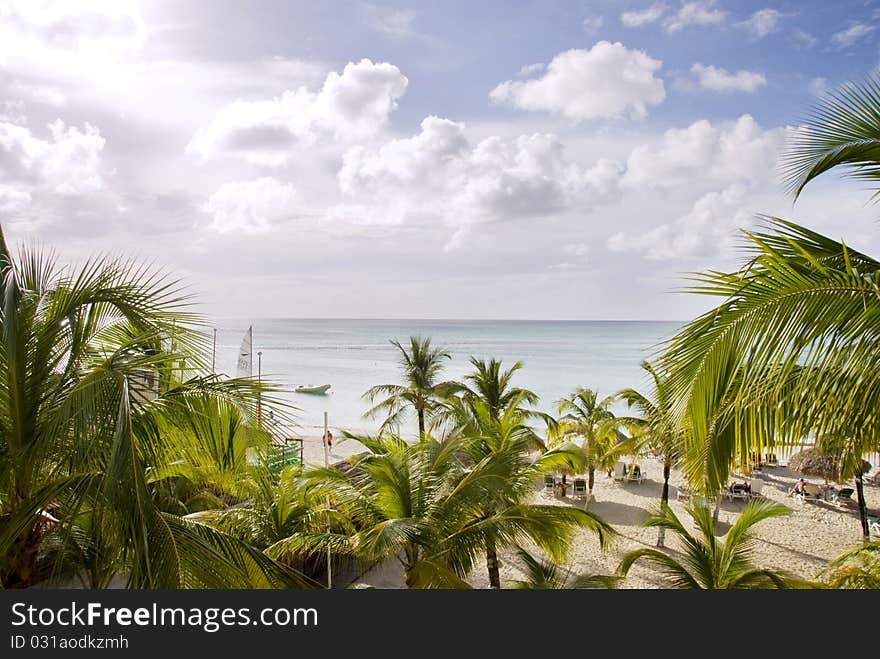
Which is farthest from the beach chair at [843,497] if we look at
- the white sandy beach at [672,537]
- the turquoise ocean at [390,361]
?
the turquoise ocean at [390,361]

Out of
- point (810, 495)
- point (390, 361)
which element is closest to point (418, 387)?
point (810, 495)

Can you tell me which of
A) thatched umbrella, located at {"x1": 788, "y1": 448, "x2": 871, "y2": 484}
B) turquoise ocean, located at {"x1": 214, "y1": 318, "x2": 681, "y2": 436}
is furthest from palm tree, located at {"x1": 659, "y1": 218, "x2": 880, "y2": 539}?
turquoise ocean, located at {"x1": 214, "y1": 318, "x2": 681, "y2": 436}

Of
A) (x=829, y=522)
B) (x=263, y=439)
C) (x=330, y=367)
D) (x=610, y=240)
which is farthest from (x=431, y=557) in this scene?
(x=610, y=240)

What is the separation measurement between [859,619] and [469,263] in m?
107

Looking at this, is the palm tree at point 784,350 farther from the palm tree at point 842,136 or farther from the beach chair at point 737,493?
the beach chair at point 737,493

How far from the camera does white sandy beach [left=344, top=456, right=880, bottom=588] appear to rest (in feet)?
37.6

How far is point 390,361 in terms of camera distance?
244ft

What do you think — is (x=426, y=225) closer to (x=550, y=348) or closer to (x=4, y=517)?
(x=550, y=348)

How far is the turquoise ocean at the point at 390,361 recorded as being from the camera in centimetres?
4850

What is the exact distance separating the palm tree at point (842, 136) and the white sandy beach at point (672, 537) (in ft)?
29.8

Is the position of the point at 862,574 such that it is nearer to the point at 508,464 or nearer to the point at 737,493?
the point at 508,464

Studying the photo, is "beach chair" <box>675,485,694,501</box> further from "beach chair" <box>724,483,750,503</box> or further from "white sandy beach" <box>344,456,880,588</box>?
"beach chair" <box>724,483,750,503</box>

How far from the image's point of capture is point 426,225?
85812 millimetres

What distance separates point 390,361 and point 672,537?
61972 millimetres
